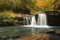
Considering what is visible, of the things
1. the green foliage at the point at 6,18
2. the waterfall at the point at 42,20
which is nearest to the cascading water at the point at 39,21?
the waterfall at the point at 42,20

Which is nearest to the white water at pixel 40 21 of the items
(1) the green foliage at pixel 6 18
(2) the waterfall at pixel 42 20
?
(2) the waterfall at pixel 42 20

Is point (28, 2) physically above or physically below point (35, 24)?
above

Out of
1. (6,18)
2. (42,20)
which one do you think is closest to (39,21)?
(42,20)

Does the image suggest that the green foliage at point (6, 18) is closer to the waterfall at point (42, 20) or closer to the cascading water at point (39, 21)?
the cascading water at point (39, 21)

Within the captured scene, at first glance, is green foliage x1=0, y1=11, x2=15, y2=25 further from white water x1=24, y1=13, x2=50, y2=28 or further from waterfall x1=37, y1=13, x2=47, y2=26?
waterfall x1=37, y1=13, x2=47, y2=26

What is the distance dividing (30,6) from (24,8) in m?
0.89

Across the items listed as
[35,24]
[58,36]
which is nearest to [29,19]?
[35,24]

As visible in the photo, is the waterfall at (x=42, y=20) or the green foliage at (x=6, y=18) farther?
the waterfall at (x=42, y=20)

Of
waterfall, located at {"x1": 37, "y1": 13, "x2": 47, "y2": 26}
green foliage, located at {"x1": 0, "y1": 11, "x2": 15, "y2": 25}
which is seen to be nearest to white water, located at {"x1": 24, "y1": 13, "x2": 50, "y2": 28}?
waterfall, located at {"x1": 37, "y1": 13, "x2": 47, "y2": 26}

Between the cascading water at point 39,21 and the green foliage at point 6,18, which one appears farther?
the cascading water at point 39,21

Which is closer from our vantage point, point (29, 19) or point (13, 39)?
point (13, 39)

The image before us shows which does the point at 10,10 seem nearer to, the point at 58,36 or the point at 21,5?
the point at 21,5

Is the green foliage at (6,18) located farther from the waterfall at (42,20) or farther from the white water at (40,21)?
the waterfall at (42,20)

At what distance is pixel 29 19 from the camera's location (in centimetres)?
2361
